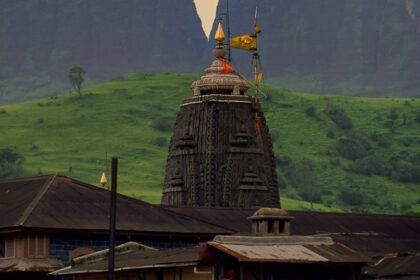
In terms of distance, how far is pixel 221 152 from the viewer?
109062mm

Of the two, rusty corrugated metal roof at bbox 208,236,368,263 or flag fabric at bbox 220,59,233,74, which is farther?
flag fabric at bbox 220,59,233,74

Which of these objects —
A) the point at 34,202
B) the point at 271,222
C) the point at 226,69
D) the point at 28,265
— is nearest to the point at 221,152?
the point at 226,69

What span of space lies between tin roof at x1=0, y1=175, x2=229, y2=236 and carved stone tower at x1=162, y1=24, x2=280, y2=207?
22.8 m

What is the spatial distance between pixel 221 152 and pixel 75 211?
99.7 feet

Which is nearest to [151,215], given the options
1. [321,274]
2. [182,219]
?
[182,219]

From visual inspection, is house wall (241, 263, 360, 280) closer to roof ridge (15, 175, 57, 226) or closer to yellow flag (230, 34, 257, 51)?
roof ridge (15, 175, 57, 226)

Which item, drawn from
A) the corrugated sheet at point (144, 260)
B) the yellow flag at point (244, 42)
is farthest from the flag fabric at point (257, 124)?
the corrugated sheet at point (144, 260)

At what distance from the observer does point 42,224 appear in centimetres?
7712

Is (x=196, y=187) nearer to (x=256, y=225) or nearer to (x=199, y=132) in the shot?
(x=199, y=132)

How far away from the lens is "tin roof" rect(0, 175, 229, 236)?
256ft

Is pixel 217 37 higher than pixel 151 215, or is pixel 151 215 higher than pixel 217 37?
pixel 217 37

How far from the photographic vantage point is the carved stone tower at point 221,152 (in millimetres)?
107000

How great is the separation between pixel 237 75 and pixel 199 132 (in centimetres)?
481

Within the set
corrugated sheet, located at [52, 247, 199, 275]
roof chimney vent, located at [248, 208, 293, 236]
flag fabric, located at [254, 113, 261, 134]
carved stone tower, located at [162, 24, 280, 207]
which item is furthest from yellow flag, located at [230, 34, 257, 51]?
roof chimney vent, located at [248, 208, 293, 236]
